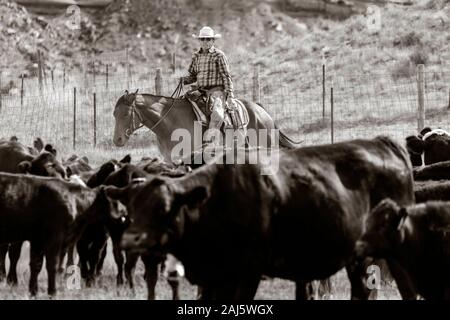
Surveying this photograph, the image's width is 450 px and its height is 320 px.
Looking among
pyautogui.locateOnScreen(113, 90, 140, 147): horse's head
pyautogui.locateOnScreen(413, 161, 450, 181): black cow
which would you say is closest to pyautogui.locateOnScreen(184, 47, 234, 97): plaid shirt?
pyautogui.locateOnScreen(113, 90, 140, 147): horse's head

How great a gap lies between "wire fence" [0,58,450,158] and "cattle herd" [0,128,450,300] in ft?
45.0

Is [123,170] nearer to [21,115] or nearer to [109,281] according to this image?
[109,281]

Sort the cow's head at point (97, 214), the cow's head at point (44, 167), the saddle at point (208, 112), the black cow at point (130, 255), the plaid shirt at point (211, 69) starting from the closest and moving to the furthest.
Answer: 1. the black cow at point (130, 255)
2. the cow's head at point (97, 214)
3. the cow's head at point (44, 167)
4. the plaid shirt at point (211, 69)
5. the saddle at point (208, 112)

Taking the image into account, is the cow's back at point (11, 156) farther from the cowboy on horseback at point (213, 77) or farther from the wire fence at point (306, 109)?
the wire fence at point (306, 109)

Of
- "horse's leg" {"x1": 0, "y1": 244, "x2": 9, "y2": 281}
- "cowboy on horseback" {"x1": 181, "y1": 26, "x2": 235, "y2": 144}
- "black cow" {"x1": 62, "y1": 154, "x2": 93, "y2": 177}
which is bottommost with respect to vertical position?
"horse's leg" {"x1": 0, "y1": 244, "x2": 9, "y2": 281}

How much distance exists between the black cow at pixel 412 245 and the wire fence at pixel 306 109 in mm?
14509

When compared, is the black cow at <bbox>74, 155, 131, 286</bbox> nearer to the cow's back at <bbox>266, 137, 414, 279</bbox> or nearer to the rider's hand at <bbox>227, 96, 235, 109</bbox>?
the cow's back at <bbox>266, 137, 414, 279</bbox>

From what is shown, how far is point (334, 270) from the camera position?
9.62 metres

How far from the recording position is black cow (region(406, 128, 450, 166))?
1576cm

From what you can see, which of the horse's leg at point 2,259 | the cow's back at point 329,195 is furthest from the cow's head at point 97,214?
the cow's back at point 329,195

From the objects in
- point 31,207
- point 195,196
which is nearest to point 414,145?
point 31,207

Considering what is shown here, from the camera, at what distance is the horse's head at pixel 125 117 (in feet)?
61.9

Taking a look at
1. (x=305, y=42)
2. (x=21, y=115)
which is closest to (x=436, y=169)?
(x=21, y=115)

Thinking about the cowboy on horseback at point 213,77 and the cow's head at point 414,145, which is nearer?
the cow's head at point 414,145
